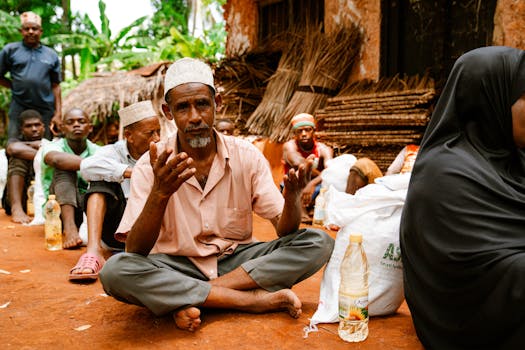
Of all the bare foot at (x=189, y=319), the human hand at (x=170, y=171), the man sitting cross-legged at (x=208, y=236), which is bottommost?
the bare foot at (x=189, y=319)

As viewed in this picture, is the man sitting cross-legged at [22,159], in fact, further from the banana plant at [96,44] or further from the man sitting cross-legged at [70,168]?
the banana plant at [96,44]

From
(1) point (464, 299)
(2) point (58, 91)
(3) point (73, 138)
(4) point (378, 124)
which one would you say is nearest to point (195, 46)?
(2) point (58, 91)

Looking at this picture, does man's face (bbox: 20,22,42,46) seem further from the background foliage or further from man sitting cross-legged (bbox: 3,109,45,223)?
the background foliage

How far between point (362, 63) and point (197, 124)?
5.04m

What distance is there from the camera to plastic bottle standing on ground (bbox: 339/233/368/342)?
2.14 m

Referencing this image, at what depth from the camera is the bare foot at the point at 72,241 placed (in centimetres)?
425

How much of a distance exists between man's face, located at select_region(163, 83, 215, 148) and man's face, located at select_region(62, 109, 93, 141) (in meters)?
2.35

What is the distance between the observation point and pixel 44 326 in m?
2.45

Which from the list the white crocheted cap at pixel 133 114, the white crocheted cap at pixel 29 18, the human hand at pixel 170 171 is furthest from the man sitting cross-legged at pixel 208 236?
the white crocheted cap at pixel 29 18

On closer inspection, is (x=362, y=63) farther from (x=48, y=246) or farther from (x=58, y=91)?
(x=48, y=246)

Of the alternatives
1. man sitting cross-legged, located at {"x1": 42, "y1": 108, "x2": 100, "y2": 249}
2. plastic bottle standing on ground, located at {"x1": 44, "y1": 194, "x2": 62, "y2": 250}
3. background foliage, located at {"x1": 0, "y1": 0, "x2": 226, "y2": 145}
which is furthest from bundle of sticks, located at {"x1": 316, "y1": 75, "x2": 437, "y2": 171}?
background foliage, located at {"x1": 0, "y1": 0, "x2": 226, "y2": 145}

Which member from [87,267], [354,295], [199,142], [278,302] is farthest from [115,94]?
[354,295]

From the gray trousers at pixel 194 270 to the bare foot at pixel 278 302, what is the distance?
0.17 feet

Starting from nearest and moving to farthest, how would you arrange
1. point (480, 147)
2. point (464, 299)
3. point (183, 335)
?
point (464, 299) < point (480, 147) < point (183, 335)
